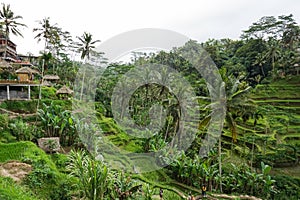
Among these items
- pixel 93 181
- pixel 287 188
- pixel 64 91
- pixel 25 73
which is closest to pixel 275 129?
pixel 287 188

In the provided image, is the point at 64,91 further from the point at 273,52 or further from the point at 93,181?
the point at 273,52

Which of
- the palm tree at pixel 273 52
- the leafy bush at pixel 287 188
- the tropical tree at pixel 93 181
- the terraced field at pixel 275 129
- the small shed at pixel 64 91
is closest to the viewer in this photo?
the tropical tree at pixel 93 181

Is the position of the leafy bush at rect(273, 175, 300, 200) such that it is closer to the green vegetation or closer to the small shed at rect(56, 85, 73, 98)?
the green vegetation

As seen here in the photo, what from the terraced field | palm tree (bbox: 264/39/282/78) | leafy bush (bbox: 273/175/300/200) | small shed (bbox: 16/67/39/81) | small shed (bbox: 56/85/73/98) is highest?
palm tree (bbox: 264/39/282/78)

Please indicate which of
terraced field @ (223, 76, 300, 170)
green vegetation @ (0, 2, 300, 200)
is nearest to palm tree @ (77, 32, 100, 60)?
green vegetation @ (0, 2, 300, 200)

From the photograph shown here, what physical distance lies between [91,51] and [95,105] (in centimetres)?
539

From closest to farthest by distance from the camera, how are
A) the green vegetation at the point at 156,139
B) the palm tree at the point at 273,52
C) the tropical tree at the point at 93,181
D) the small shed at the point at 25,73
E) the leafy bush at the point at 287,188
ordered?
the tropical tree at the point at 93,181
the green vegetation at the point at 156,139
the leafy bush at the point at 287,188
the small shed at the point at 25,73
the palm tree at the point at 273,52

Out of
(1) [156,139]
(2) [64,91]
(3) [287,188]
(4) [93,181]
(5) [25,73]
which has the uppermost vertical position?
(5) [25,73]

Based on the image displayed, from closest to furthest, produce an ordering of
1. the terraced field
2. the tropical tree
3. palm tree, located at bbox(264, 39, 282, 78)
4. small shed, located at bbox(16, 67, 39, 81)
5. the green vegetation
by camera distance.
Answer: the tropical tree, the green vegetation, the terraced field, small shed, located at bbox(16, 67, 39, 81), palm tree, located at bbox(264, 39, 282, 78)

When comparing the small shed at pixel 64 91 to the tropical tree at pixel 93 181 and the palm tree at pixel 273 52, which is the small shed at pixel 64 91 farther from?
the palm tree at pixel 273 52

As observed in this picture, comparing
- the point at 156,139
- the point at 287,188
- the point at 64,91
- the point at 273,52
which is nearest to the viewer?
the point at 287,188

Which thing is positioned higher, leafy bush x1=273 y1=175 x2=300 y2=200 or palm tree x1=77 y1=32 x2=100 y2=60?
palm tree x1=77 y1=32 x2=100 y2=60

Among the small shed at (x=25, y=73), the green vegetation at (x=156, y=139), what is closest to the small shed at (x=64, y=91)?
the green vegetation at (x=156, y=139)

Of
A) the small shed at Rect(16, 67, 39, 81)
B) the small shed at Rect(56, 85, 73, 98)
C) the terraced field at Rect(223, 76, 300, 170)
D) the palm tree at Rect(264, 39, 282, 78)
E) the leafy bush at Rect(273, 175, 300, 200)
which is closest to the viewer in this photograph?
the leafy bush at Rect(273, 175, 300, 200)
